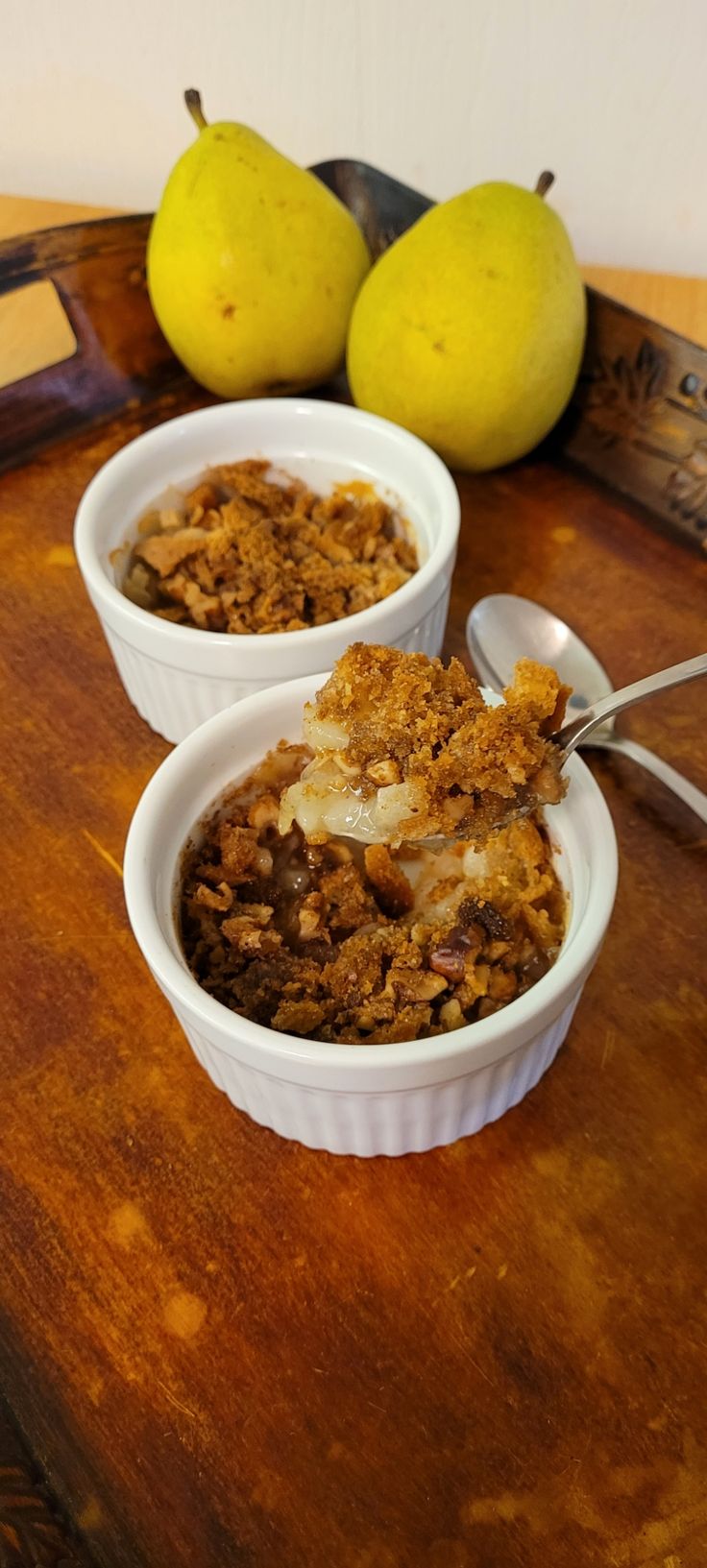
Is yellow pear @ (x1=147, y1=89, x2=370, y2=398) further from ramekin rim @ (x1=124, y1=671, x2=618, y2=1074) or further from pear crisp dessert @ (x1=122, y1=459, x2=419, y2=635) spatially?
ramekin rim @ (x1=124, y1=671, x2=618, y2=1074)

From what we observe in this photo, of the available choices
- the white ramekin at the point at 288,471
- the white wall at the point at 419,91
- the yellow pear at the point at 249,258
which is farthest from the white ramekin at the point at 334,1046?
the white wall at the point at 419,91

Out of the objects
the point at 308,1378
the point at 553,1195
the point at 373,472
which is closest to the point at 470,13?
the point at 373,472

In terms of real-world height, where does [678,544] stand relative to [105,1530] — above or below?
above

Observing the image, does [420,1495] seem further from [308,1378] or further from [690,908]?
[690,908]

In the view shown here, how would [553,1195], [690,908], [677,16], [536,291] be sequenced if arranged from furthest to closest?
[677,16] → [536,291] → [690,908] → [553,1195]

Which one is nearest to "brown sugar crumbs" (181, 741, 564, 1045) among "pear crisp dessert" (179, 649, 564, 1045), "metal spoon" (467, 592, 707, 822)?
"pear crisp dessert" (179, 649, 564, 1045)

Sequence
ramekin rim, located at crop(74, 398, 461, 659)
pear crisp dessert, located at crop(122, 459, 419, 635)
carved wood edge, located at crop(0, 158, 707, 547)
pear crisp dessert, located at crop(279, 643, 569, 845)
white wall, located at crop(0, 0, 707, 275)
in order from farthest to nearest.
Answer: white wall, located at crop(0, 0, 707, 275)
carved wood edge, located at crop(0, 158, 707, 547)
pear crisp dessert, located at crop(122, 459, 419, 635)
ramekin rim, located at crop(74, 398, 461, 659)
pear crisp dessert, located at crop(279, 643, 569, 845)

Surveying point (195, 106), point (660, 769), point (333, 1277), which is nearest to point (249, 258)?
point (195, 106)
